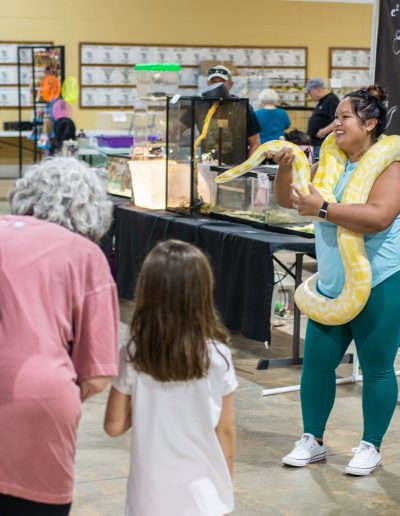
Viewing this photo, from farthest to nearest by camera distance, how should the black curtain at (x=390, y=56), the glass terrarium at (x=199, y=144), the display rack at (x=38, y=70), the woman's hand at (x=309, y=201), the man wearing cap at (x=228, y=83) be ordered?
1. the display rack at (x=38, y=70)
2. the man wearing cap at (x=228, y=83)
3. the glass terrarium at (x=199, y=144)
4. the black curtain at (x=390, y=56)
5. the woman's hand at (x=309, y=201)

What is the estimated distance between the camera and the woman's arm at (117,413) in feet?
7.63

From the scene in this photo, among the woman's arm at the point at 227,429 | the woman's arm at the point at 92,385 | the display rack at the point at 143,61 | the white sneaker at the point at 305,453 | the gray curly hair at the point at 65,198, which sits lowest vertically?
the white sneaker at the point at 305,453

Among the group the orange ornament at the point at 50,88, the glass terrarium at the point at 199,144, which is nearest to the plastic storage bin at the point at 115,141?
the orange ornament at the point at 50,88

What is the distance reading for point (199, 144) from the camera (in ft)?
22.2

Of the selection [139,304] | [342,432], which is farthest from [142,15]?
[139,304]

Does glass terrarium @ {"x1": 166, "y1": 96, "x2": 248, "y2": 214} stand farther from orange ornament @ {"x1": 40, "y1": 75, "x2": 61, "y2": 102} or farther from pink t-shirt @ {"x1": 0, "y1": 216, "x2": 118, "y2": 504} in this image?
orange ornament @ {"x1": 40, "y1": 75, "x2": 61, "y2": 102}

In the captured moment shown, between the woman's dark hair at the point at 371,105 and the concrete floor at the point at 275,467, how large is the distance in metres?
Answer: 1.40

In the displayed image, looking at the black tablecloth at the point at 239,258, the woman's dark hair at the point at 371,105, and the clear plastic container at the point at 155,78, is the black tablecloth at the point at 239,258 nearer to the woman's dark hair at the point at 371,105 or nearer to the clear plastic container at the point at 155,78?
the woman's dark hair at the point at 371,105

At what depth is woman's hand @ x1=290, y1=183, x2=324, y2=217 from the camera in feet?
12.4

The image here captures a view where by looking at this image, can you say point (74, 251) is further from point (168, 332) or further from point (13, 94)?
point (13, 94)

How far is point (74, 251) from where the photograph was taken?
2.20m

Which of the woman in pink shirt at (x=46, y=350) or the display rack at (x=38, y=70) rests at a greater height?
the display rack at (x=38, y=70)

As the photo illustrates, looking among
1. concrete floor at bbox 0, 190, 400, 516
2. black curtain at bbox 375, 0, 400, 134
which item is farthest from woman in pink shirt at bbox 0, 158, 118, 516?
black curtain at bbox 375, 0, 400, 134

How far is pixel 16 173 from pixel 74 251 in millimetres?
14832
